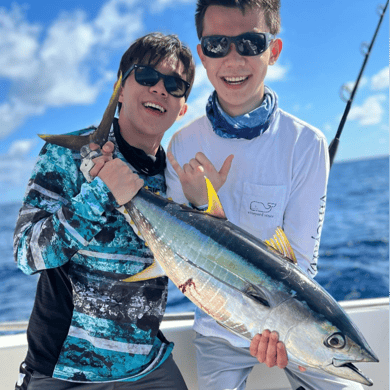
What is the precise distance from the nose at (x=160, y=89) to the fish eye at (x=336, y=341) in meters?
1.41

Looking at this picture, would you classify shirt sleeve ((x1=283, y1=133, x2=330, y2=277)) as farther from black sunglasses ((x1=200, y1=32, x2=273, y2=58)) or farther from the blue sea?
the blue sea

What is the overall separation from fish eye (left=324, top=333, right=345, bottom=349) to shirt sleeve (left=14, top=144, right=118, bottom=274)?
0.95 m

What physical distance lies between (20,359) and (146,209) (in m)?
1.46

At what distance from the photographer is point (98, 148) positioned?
1.76 m

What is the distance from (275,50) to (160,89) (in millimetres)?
647

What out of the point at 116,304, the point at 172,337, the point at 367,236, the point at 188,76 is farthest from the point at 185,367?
the point at 367,236

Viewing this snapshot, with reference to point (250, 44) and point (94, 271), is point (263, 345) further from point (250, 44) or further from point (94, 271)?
point (250, 44)

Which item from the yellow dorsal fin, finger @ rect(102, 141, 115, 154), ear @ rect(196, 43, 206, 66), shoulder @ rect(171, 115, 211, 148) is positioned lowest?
the yellow dorsal fin

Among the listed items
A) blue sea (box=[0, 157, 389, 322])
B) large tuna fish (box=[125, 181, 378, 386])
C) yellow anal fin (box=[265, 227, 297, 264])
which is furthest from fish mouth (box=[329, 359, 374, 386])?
blue sea (box=[0, 157, 389, 322])

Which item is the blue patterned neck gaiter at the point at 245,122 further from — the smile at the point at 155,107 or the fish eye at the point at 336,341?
the fish eye at the point at 336,341

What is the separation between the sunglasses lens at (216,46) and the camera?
6.21ft

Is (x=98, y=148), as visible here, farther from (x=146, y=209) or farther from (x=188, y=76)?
(x=188, y=76)

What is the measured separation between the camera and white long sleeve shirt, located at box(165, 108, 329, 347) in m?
1.94

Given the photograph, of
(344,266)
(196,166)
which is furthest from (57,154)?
(344,266)
